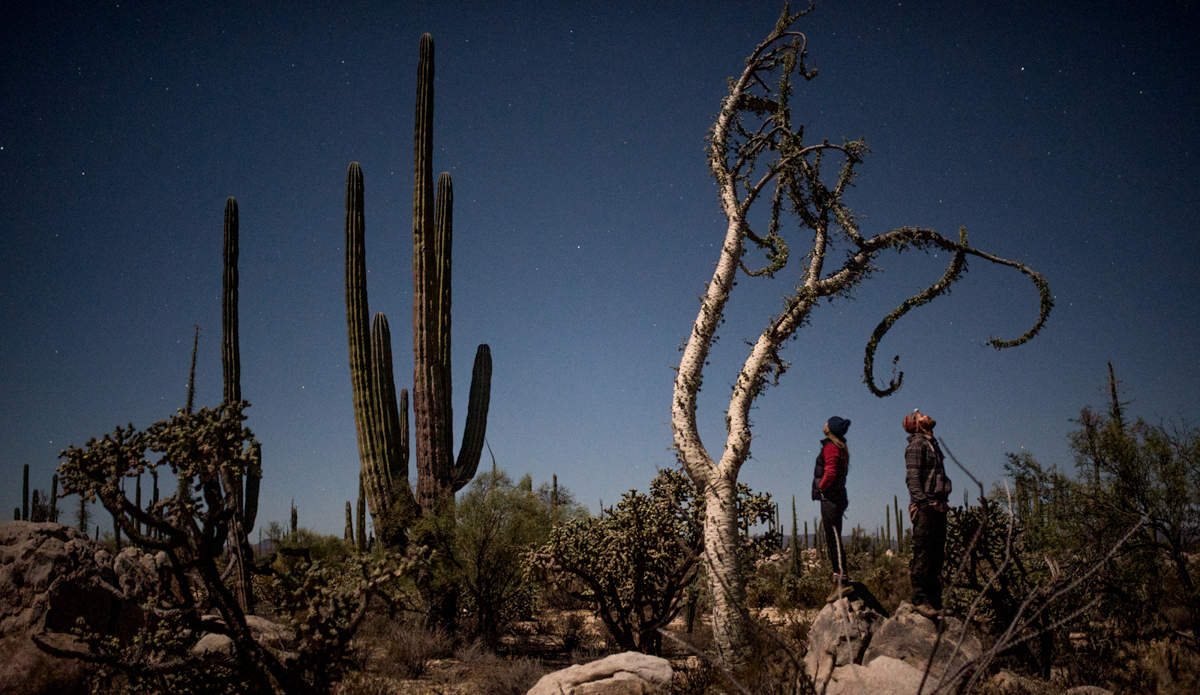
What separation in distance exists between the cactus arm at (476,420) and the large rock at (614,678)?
651 cm

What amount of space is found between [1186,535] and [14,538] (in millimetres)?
14569

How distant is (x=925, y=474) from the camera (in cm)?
652

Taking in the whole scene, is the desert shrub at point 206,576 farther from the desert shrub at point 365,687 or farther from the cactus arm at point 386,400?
the cactus arm at point 386,400

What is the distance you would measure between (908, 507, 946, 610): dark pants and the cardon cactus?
772 centimetres

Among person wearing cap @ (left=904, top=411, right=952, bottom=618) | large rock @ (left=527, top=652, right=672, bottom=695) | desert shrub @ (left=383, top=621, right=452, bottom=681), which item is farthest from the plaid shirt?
desert shrub @ (left=383, top=621, right=452, bottom=681)

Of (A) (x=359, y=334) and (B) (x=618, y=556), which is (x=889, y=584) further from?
(A) (x=359, y=334)

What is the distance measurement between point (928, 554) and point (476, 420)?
8.78 m

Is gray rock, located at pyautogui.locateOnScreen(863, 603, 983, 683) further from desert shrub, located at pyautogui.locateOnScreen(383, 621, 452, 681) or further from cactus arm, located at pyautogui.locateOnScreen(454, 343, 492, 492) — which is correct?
cactus arm, located at pyautogui.locateOnScreen(454, 343, 492, 492)

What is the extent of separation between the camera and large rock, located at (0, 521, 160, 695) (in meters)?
7.15

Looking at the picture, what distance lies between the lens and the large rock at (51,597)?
715 cm

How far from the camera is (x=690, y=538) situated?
25.5 ft

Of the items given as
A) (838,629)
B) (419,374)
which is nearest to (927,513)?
(838,629)

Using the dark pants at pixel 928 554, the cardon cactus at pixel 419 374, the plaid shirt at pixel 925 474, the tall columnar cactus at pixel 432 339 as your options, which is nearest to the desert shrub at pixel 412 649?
the cardon cactus at pixel 419 374

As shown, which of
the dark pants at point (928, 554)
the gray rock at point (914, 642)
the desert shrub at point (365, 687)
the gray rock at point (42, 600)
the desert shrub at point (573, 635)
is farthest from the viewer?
the desert shrub at point (573, 635)
